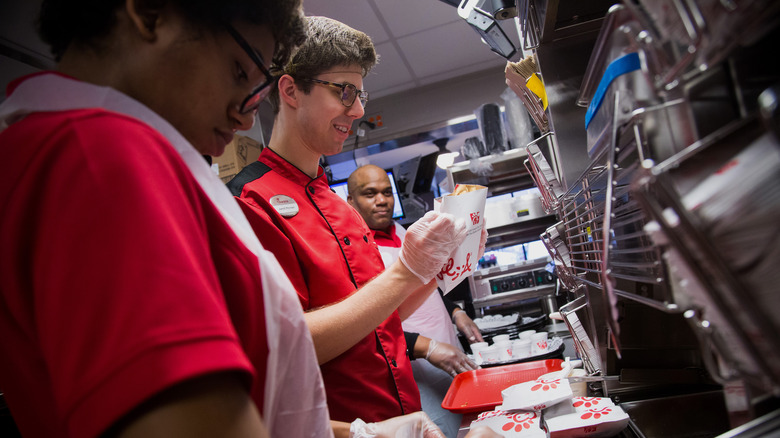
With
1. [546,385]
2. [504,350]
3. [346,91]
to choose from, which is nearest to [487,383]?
[504,350]

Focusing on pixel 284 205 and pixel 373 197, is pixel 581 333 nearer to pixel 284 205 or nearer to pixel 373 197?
pixel 284 205

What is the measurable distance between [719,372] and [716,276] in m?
0.16

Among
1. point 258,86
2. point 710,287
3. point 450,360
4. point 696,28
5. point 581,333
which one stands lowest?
point 450,360

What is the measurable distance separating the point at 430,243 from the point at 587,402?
56 cm

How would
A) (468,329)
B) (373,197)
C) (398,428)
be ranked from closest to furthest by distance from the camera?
(398,428) < (468,329) < (373,197)

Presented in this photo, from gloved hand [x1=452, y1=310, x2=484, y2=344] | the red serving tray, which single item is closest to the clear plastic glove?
the red serving tray

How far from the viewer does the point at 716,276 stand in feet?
1.43

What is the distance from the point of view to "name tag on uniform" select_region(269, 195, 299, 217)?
52.4 inches

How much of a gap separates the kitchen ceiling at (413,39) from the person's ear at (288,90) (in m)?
2.08

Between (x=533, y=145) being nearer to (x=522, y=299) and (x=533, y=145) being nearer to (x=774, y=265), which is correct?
(x=774, y=265)

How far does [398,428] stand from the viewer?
1127mm

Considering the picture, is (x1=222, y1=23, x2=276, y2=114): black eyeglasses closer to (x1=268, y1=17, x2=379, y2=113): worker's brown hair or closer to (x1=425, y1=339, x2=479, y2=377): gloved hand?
(x1=268, y1=17, x2=379, y2=113): worker's brown hair

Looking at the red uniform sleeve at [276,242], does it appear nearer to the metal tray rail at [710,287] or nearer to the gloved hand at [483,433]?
the gloved hand at [483,433]

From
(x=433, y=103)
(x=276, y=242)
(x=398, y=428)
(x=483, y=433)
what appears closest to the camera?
(x=483, y=433)
